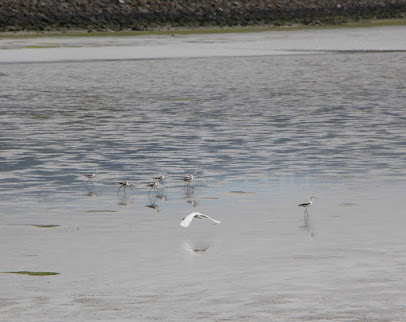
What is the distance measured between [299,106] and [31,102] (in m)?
7.18

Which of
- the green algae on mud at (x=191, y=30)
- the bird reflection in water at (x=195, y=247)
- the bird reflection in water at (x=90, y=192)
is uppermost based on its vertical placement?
the green algae on mud at (x=191, y=30)

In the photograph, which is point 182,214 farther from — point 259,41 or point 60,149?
point 259,41

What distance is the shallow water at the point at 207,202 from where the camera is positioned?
30.5 ft

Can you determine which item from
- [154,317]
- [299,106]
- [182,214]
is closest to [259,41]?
[299,106]

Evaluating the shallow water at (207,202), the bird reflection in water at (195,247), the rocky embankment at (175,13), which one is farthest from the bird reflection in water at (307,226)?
the rocky embankment at (175,13)

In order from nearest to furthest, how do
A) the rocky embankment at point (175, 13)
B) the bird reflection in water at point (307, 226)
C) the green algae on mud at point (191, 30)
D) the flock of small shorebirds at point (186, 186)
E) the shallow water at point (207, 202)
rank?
the shallow water at point (207, 202)
the bird reflection in water at point (307, 226)
the flock of small shorebirds at point (186, 186)
the green algae on mud at point (191, 30)
the rocky embankment at point (175, 13)

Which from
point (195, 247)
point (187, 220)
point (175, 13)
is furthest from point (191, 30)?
point (195, 247)

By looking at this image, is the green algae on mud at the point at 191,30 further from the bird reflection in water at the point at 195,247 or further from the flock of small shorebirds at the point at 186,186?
the bird reflection in water at the point at 195,247

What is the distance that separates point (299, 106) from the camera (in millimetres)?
26719

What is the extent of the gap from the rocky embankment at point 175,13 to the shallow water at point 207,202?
47511mm

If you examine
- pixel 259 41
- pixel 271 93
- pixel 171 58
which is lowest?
pixel 271 93

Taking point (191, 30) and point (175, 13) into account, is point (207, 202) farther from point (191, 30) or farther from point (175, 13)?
point (175, 13)

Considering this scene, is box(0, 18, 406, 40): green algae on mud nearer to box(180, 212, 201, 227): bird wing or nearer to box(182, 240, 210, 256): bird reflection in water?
box(180, 212, 201, 227): bird wing

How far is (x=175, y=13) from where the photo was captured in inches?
3292
